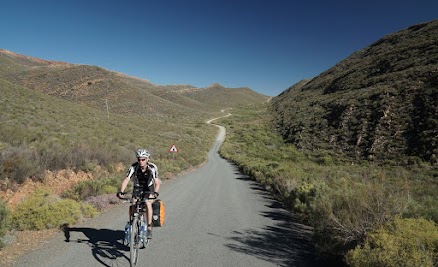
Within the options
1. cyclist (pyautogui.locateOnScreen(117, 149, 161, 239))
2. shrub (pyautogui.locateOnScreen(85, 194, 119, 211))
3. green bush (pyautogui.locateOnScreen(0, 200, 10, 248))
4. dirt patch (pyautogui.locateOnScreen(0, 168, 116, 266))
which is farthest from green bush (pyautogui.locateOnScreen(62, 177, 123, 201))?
cyclist (pyautogui.locateOnScreen(117, 149, 161, 239))

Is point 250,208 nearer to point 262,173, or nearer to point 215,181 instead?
point 215,181

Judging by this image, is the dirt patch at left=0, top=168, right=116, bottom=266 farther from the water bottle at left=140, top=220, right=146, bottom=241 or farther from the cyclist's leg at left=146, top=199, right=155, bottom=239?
the cyclist's leg at left=146, top=199, right=155, bottom=239

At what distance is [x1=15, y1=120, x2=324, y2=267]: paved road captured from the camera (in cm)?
589

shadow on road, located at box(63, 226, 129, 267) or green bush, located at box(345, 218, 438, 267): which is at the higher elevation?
green bush, located at box(345, 218, 438, 267)

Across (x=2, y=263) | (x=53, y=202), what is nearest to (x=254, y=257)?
(x=2, y=263)

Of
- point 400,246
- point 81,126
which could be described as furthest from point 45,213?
point 81,126

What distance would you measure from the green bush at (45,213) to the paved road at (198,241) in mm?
426

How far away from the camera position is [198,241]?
714 centimetres

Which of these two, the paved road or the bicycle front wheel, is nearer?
the bicycle front wheel

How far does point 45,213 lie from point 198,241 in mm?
4169

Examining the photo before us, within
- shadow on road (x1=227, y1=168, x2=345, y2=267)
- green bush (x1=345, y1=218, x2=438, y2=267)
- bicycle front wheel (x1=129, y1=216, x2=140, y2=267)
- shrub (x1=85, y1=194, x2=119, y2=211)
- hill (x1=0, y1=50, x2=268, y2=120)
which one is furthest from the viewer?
hill (x1=0, y1=50, x2=268, y2=120)

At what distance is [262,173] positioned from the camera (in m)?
20.0

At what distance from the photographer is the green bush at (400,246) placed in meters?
4.41

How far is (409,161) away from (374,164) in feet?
8.66
